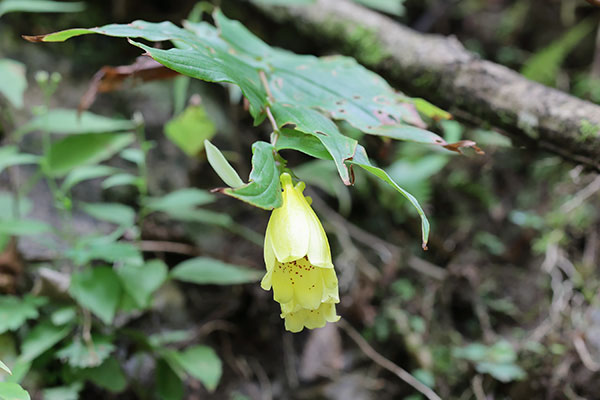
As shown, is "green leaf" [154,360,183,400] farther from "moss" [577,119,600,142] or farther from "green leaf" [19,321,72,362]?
"moss" [577,119,600,142]

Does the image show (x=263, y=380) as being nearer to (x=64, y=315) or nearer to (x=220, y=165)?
(x=64, y=315)

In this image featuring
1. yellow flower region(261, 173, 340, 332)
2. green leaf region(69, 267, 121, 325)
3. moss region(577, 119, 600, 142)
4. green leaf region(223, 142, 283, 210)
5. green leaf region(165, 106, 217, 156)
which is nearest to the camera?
green leaf region(223, 142, 283, 210)

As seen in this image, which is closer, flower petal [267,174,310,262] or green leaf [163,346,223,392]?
flower petal [267,174,310,262]

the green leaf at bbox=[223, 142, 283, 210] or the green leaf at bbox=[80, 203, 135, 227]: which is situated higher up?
the green leaf at bbox=[223, 142, 283, 210]

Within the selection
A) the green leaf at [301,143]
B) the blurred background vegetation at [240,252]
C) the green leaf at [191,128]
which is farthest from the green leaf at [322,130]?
the green leaf at [191,128]

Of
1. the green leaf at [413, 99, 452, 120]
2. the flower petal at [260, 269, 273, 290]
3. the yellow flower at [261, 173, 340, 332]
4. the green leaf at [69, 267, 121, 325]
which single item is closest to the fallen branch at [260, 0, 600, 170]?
the green leaf at [413, 99, 452, 120]

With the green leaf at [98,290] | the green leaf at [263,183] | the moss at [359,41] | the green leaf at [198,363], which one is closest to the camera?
the green leaf at [263,183]

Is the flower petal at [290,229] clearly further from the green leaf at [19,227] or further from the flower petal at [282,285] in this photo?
the green leaf at [19,227]

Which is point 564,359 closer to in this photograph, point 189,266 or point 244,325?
point 244,325
